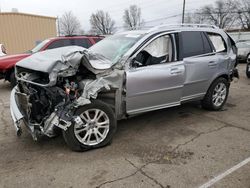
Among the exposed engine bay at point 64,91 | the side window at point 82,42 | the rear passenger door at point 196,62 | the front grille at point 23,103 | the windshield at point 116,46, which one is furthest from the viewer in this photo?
the side window at point 82,42

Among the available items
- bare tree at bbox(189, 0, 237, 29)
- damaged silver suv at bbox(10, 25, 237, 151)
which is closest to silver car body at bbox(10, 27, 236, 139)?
damaged silver suv at bbox(10, 25, 237, 151)

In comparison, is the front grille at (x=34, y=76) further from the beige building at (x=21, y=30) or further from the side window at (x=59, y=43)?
the beige building at (x=21, y=30)

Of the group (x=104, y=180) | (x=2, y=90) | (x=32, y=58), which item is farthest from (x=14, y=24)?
(x=104, y=180)

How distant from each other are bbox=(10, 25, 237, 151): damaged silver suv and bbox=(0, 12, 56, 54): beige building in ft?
44.1

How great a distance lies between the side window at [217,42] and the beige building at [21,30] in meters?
14.2

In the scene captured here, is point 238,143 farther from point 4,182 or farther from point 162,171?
point 4,182

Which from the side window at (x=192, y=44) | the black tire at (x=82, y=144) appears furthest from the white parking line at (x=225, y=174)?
the side window at (x=192, y=44)

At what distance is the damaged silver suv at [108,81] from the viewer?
3.31m

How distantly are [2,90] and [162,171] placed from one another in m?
7.06

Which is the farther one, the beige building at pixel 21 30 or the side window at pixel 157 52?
the beige building at pixel 21 30

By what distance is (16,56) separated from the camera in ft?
25.8

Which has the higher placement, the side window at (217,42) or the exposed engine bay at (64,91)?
the side window at (217,42)

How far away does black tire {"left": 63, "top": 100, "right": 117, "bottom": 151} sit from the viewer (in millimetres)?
3297

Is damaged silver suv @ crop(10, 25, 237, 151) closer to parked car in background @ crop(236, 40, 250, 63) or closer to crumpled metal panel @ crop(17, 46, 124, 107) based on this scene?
crumpled metal panel @ crop(17, 46, 124, 107)
